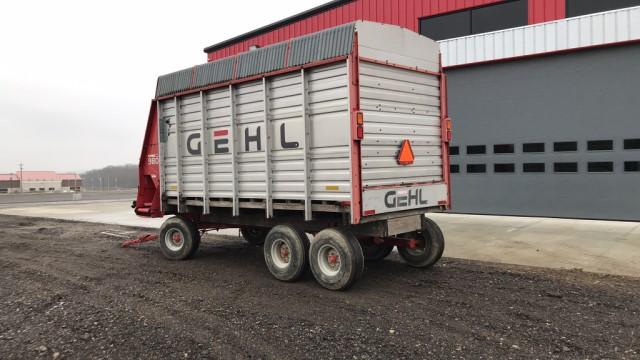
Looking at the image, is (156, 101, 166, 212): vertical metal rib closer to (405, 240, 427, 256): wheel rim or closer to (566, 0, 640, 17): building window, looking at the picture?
(405, 240, 427, 256): wheel rim

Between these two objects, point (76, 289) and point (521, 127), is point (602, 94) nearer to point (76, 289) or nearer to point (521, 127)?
point (521, 127)

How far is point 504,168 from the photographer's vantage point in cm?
1270

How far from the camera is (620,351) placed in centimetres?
366

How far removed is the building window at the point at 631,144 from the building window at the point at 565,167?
1.24 m

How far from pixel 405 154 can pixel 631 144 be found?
861cm

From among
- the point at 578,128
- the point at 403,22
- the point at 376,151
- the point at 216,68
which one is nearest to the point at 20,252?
the point at 216,68

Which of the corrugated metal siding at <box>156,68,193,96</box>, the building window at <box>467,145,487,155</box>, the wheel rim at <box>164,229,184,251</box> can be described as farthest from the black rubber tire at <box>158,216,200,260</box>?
the building window at <box>467,145,487,155</box>

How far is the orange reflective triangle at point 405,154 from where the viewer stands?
5.95m

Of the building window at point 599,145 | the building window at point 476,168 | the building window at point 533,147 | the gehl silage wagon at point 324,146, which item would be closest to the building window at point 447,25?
the building window at point 533,147

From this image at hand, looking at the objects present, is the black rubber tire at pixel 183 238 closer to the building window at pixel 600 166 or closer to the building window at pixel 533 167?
the building window at pixel 533 167

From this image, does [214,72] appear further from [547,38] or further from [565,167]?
[565,167]

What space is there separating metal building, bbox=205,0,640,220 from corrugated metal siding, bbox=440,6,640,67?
1.0 inches

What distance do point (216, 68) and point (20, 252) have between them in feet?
20.7

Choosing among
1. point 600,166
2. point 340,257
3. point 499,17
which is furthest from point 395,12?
point 340,257
